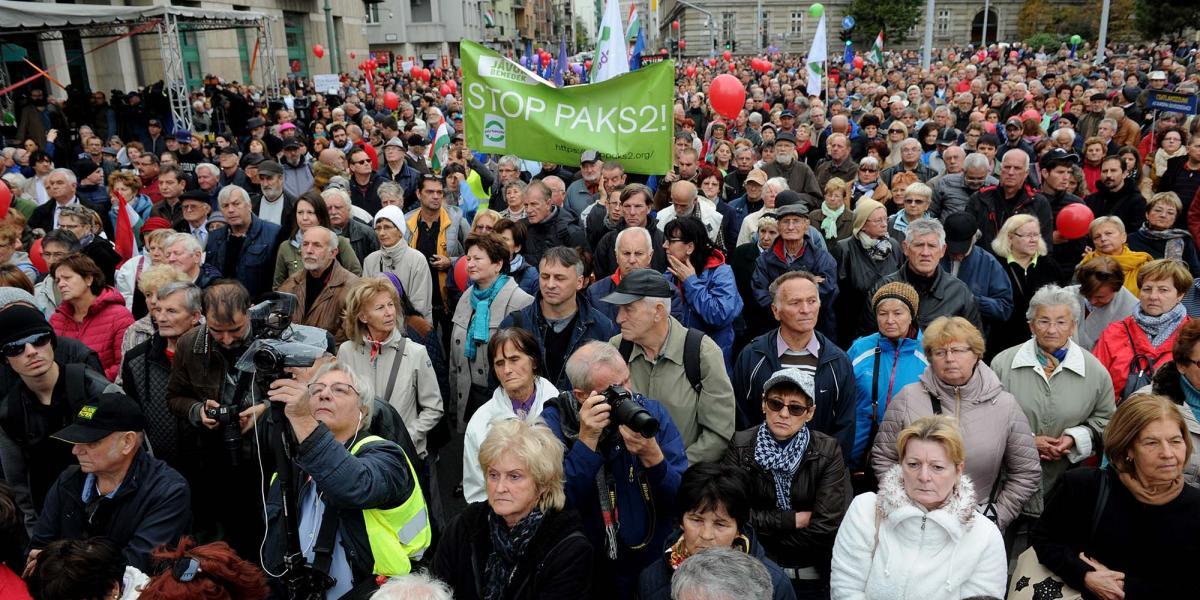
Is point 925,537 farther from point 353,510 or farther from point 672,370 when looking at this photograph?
point 353,510

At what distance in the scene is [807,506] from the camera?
134 inches

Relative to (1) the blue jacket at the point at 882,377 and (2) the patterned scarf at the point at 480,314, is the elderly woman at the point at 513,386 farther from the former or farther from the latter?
(1) the blue jacket at the point at 882,377

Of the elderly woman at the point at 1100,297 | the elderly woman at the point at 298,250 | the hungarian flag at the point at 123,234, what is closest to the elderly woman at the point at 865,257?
the elderly woman at the point at 1100,297

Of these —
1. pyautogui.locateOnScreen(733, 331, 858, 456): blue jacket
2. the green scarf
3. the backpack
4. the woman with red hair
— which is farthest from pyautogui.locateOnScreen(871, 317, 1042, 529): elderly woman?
the green scarf

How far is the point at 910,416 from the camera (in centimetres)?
378

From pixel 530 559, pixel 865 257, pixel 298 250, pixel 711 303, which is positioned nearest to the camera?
pixel 530 559

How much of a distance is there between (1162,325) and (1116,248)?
1.38m

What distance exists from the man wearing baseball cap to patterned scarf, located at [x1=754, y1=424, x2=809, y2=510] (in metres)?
0.33

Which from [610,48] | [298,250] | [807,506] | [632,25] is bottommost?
[807,506]

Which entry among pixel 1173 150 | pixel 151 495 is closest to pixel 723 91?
pixel 1173 150

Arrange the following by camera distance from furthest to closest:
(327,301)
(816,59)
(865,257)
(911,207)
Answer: (816,59) → (911,207) → (865,257) → (327,301)

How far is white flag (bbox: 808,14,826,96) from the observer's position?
48.9ft

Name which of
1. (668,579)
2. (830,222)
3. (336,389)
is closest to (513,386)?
(336,389)

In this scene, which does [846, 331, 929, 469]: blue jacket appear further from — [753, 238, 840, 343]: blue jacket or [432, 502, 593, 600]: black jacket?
[432, 502, 593, 600]: black jacket
